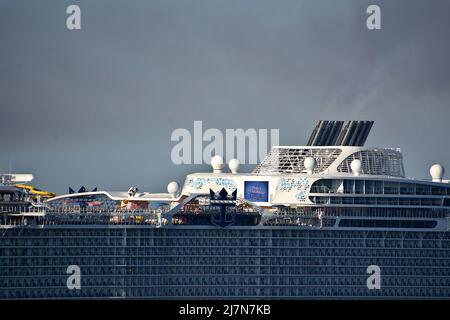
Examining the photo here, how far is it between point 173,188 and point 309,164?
995cm

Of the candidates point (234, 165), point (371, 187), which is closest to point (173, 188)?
point (234, 165)

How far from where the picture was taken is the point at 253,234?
435 ft

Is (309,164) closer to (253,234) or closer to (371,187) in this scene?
(371,187)

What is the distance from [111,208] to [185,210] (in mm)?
5085

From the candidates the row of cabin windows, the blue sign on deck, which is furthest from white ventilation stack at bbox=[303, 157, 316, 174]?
the blue sign on deck

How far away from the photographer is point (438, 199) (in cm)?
13512

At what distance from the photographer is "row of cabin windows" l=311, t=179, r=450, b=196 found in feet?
439

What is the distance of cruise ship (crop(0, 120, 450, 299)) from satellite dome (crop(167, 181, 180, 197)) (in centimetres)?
16

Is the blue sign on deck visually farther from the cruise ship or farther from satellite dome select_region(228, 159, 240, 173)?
satellite dome select_region(228, 159, 240, 173)

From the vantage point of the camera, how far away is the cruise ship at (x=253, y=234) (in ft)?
428

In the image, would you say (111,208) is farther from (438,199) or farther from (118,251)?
(438,199)

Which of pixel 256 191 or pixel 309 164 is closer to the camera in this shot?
pixel 256 191

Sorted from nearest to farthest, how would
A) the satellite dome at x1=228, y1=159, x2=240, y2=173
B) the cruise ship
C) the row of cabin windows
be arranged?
1. the cruise ship
2. the row of cabin windows
3. the satellite dome at x1=228, y1=159, x2=240, y2=173

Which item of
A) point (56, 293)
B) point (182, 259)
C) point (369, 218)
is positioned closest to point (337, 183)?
point (369, 218)
